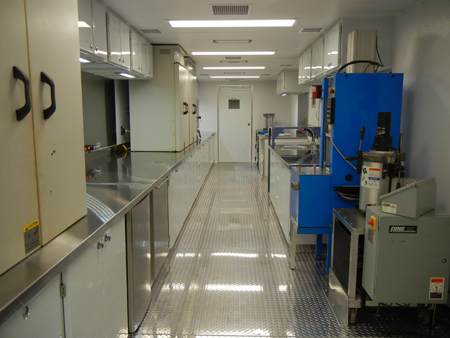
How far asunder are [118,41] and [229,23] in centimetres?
125

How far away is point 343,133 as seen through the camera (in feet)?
9.03

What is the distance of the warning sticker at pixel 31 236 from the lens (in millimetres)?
1241

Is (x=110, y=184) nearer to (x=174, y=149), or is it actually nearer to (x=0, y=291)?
(x=0, y=291)

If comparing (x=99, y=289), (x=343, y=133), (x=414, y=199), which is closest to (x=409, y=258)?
(x=414, y=199)

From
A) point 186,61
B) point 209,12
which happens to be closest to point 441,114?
point 209,12

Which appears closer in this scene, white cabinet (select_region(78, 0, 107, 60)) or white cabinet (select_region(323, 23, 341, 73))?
white cabinet (select_region(78, 0, 107, 60))

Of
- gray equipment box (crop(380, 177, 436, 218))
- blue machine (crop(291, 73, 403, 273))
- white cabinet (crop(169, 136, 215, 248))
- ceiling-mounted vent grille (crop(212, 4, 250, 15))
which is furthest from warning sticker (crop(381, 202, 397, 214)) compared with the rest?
ceiling-mounted vent grille (crop(212, 4, 250, 15))

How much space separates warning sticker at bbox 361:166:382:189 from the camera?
2.37 metres

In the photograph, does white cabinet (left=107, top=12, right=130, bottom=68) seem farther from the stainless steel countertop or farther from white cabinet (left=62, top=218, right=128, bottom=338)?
white cabinet (left=62, top=218, right=128, bottom=338)

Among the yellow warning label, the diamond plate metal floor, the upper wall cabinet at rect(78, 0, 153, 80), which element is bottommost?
the diamond plate metal floor

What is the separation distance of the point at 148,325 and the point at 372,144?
2097 millimetres

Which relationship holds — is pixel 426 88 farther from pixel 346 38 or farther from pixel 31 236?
pixel 31 236

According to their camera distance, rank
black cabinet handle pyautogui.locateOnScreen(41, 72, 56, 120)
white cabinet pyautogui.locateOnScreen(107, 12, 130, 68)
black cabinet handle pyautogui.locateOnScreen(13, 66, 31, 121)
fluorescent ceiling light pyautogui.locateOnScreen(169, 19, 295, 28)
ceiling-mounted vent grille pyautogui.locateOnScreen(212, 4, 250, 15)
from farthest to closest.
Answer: fluorescent ceiling light pyautogui.locateOnScreen(169, 19, 295, 28), ceiling-mounted vent grille pyautogui.locateOnScreen(212, 4, 250, 15), white cabinet pyautogui.locateOnScreen(107, 12, 130, 68), black cabinet handle pyautogui.locateOnScreen(41, 72, 56, 120), black cabinet handle pyautogui.locateOnScreen(13, 66, 31, 121)

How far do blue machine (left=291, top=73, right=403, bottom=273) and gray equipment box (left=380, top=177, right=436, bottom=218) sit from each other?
69 centimetres
